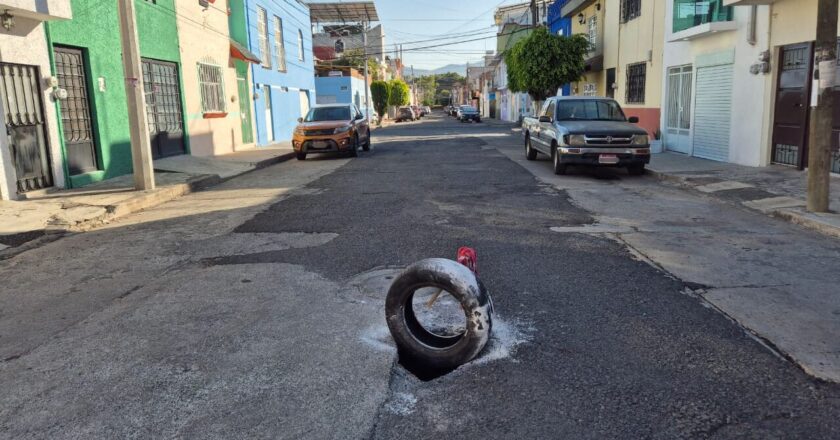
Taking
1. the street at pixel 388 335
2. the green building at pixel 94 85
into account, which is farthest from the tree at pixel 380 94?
the street at pixel 388 335

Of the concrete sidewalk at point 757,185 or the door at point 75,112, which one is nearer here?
the concrete sidewalk at point 757,185

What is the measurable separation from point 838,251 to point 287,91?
25167 millimetres

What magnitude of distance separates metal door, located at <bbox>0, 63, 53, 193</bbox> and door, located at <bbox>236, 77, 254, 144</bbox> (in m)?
11.3

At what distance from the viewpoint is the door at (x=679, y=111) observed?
16.7 metres

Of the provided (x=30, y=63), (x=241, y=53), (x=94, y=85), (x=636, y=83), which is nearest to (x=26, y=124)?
(x=30, y=63)

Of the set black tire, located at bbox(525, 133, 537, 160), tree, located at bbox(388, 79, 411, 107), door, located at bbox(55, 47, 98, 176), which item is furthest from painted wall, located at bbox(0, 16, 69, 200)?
tree, located at bbox(388, 79, 411, 107)

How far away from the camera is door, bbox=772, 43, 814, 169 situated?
11695 mm

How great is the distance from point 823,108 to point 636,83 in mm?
14027

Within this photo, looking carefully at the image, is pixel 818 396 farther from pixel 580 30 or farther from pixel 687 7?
pixel 580 30

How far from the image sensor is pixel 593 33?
1050 inches

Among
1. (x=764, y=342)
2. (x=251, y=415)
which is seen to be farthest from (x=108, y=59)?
(x=764, y=342)

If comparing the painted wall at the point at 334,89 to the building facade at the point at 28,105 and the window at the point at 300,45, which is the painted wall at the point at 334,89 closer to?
the window at the point at 300,45

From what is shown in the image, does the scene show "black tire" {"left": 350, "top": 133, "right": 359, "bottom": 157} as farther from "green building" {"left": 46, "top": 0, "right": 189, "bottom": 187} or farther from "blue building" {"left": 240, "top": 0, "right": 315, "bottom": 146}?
"blue building" {"left": 240, "top": 0, "right": 315, "bottom": 146}

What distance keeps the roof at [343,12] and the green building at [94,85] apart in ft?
105
